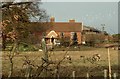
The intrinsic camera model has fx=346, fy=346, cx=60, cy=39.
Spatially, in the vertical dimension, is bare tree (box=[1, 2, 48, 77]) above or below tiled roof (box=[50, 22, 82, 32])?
below

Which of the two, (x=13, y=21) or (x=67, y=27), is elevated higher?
(x=67, y=27)

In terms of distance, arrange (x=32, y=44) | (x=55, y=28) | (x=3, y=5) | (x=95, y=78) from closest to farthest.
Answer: (x=32, y=44)
(x=3, y=5)
(x=95, y=78)
(x=55, y=28)

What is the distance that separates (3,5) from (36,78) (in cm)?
213

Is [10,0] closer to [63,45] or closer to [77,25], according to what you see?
[63,45]

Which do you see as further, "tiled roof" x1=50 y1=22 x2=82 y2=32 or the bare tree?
"tiled roof" x1=50 y1=22 x2=82 y2=32

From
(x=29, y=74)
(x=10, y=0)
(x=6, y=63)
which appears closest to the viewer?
(x=29, y=74)

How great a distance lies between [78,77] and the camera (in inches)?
500

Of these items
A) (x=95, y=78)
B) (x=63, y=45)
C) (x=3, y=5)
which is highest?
(x=3, y=5)

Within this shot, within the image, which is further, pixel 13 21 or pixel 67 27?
pixel 67 27

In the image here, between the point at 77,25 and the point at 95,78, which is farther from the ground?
the point at 77,25

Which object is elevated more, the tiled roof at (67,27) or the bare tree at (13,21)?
the tiled roof at (67,27)

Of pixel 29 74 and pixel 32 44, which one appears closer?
pixel 29 74

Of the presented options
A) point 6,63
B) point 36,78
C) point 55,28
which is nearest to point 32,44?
point 36,78

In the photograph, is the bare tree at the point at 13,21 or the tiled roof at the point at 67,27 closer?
the bare tree at the point at 13,21
